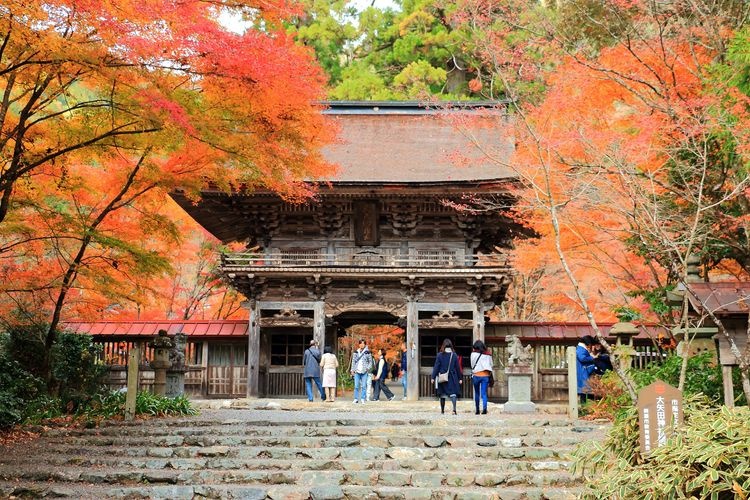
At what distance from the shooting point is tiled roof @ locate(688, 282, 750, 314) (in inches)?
374

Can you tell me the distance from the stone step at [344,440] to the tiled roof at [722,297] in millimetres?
2734

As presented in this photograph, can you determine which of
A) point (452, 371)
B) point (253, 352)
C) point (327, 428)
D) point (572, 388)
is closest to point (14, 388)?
point (327, 428)

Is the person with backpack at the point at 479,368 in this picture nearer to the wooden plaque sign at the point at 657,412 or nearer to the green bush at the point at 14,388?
the wooden plaque sign at the point at 657,412

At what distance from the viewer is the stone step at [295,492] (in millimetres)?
8727

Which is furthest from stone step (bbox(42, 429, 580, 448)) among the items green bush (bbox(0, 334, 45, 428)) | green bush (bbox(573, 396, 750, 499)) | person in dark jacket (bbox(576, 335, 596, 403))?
green bush (bbox(573, 396, 750, 499))

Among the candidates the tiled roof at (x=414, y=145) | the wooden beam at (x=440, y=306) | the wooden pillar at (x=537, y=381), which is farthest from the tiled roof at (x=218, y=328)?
the tiled roof at (x=414, y=145)

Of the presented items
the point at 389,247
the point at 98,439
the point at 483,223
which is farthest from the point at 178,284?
the point at 98,439

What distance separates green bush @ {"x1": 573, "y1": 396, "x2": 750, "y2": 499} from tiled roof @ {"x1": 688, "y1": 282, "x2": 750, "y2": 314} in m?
3.23

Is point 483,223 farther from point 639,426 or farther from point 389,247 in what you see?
point 639,426

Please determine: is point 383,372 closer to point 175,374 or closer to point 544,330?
point 544,330

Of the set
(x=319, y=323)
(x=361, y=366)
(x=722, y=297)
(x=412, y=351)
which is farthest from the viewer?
(x=319, y=323)

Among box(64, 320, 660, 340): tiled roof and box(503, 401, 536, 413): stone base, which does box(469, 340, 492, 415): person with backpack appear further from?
box(64, 320, 660, 340): tiled roof

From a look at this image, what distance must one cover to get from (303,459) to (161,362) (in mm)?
5670

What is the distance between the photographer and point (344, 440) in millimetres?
10930
